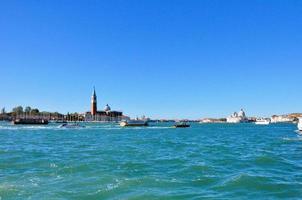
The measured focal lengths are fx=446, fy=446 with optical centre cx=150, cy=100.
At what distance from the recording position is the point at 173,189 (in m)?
18.5

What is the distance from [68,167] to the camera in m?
26.5

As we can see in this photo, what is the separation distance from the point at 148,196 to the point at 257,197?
4.13m

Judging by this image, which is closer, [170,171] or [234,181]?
[234,181]

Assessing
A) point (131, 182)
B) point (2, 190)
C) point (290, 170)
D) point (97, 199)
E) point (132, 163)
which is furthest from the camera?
point (132, 163)

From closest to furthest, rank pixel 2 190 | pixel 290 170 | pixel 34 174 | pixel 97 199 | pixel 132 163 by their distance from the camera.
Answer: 1. pixel 97 199
2. pixel 2 190
3. pixel 34 174
4. pixel 290 170
5. pixel 132 163

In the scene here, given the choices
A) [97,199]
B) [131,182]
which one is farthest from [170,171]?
[97,199]

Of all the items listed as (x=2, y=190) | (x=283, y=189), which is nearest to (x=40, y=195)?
(x=2, y=190)

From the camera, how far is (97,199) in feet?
54.9

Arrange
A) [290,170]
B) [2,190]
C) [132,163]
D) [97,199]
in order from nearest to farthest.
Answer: [97,199]
[2,190]
[290,170]
[132,163]

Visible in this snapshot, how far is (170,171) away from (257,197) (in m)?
8.27

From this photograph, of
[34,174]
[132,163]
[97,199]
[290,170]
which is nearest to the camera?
[97,199]

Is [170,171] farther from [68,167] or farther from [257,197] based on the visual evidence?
[257,197]

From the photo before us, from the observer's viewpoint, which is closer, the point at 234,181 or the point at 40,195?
the point at 40,195

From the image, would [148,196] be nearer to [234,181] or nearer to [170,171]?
[234,181]
